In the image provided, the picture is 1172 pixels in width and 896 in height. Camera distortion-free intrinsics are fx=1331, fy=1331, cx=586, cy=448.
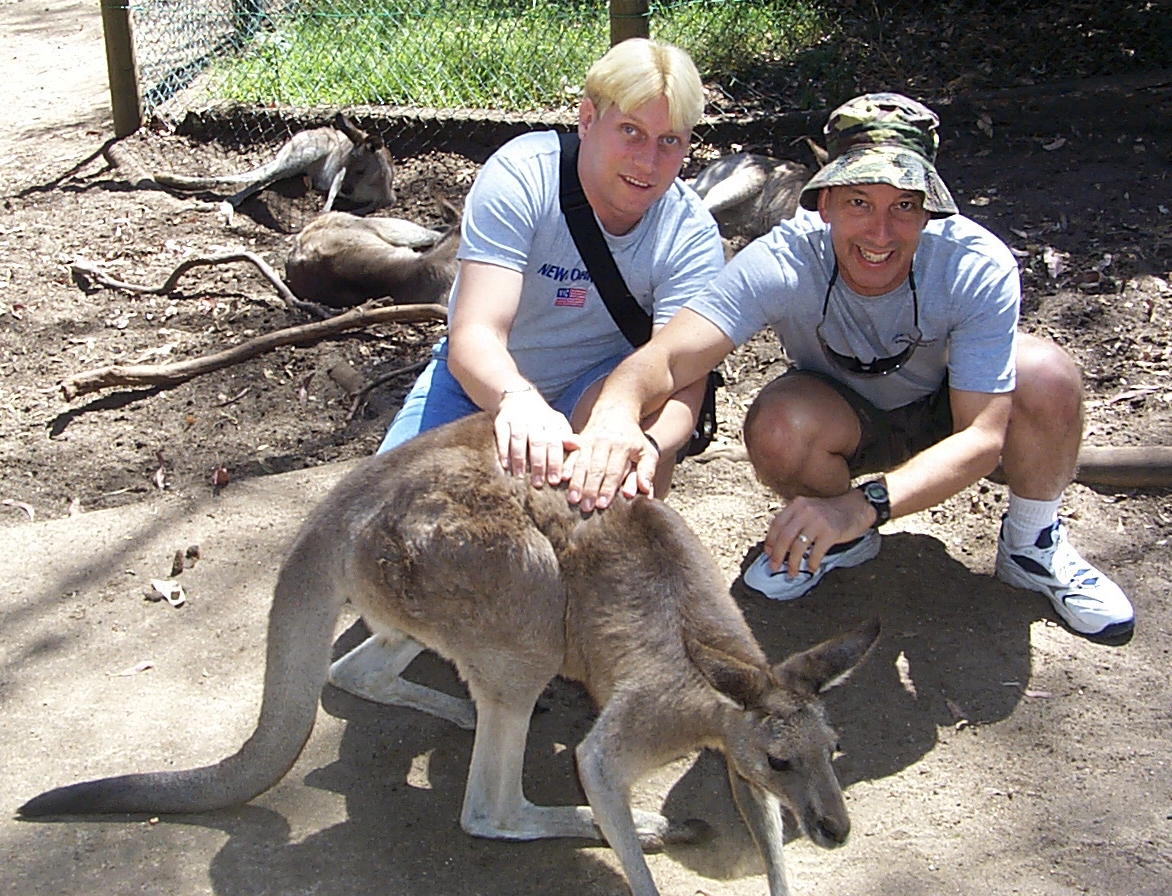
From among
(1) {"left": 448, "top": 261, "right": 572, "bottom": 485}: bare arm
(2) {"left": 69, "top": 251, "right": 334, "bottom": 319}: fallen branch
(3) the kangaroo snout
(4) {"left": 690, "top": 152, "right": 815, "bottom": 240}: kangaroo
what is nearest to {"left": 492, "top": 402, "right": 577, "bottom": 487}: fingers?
(1) {"left": 448, "top": 261, "right": 572, "bottom": 485}: bare arm

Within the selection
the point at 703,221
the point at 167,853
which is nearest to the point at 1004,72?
the point at 703,221

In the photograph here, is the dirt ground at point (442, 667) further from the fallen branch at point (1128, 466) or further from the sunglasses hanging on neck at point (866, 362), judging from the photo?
the sunglasses hanging on neck at point (866, 362)

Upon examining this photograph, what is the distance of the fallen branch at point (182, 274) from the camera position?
568 centimetres

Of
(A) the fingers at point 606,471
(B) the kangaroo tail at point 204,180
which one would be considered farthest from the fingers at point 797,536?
(B) the kangaroo tail at point 204,180

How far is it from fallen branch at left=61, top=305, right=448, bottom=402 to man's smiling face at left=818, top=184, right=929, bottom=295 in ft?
7.00

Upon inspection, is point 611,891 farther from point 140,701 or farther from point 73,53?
point 73,53

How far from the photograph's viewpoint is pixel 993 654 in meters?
3.37

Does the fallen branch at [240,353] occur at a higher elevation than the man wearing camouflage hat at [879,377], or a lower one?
lower

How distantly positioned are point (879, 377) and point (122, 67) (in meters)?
5.74

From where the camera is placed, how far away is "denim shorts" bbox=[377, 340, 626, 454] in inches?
130

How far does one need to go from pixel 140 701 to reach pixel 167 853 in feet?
1.99

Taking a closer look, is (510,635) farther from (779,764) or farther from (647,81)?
(647,81)

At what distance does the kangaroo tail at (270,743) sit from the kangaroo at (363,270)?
309cm

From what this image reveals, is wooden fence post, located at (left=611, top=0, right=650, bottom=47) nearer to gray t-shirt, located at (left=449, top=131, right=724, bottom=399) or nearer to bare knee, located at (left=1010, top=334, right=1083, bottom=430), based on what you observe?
gray t-shirt, located at (left=449, top=131, right=724, bottom=399)
